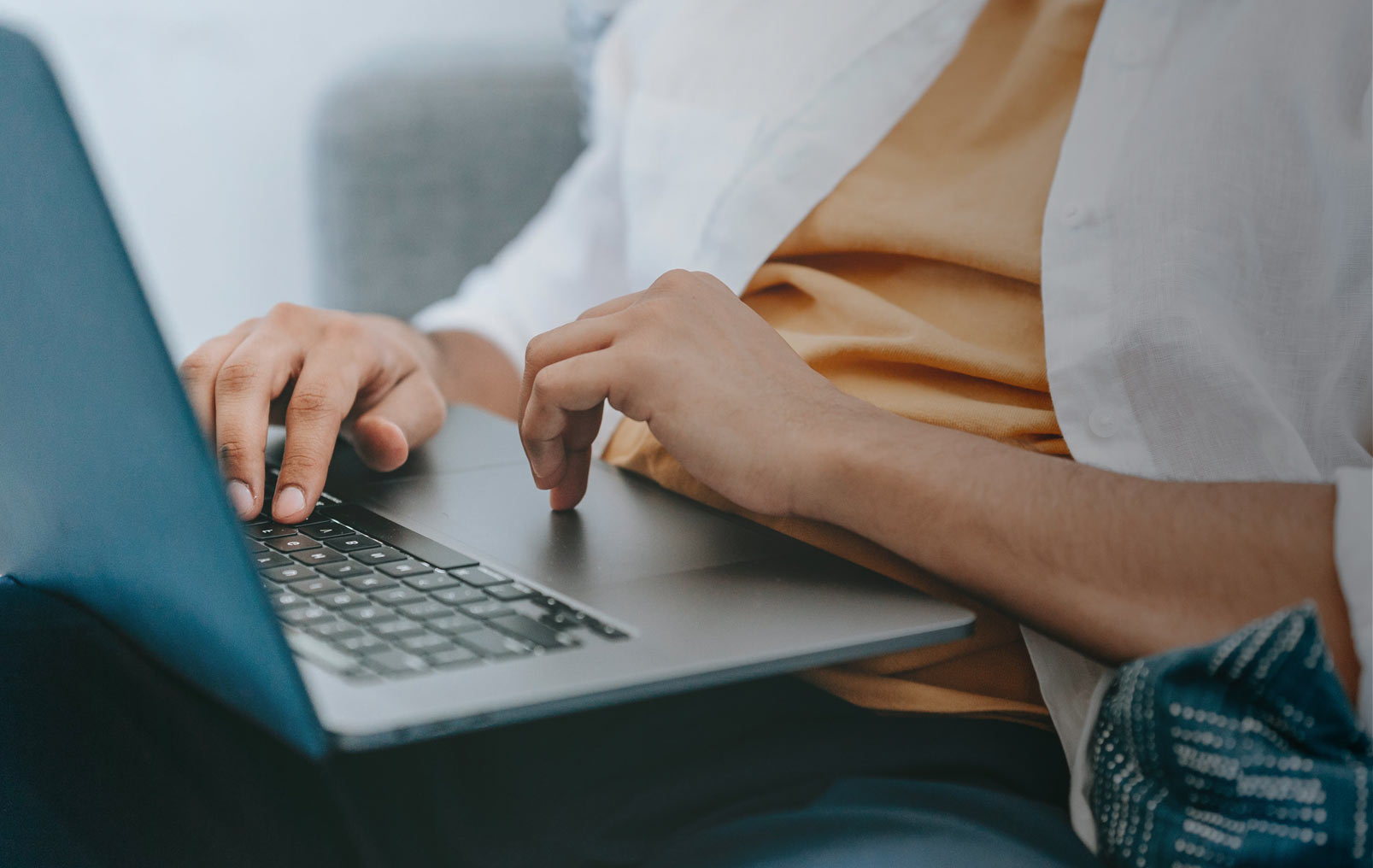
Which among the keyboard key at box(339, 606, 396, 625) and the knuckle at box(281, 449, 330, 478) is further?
the knuckle at box(281, 449, 330, 478)

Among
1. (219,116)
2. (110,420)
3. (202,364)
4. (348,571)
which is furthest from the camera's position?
(219,116)

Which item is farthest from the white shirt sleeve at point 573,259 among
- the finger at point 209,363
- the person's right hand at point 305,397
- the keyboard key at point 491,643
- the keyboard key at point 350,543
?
the keyboard key at point 491,643

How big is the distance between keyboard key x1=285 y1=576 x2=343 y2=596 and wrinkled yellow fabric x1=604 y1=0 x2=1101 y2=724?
18 centimetres

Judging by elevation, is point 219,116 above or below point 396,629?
above

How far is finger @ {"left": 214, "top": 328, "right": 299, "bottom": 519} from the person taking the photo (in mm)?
440

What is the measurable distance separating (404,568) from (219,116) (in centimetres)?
109

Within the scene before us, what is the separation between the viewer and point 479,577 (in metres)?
0.38

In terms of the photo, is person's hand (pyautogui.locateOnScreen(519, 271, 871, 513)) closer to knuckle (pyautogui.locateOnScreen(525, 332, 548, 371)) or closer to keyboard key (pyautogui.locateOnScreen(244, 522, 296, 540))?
knuckle (pyautogui.locateOnScreen(525, 332, 548, 371))

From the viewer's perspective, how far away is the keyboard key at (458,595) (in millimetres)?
360

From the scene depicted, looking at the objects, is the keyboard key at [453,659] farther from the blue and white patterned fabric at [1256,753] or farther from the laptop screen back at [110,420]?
the blue and white patterned fabric at [1256,753]

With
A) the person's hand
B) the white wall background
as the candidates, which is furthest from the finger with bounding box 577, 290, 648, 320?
the white wall background

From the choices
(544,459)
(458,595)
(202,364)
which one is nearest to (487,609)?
(458,595)

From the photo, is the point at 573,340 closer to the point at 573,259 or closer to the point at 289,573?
the point at 289,573

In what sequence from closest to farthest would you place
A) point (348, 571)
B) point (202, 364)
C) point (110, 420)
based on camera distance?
1. point (110, 420)
2. point (348, 571)
3. point (202, 364)
